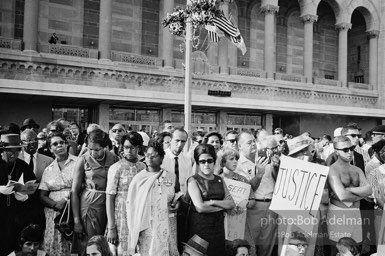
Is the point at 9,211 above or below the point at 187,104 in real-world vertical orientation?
below

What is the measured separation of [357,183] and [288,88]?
69.9 feet

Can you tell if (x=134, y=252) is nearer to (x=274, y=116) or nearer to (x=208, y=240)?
(x=208, y=240)

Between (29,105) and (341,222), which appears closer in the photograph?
A: (341,222)

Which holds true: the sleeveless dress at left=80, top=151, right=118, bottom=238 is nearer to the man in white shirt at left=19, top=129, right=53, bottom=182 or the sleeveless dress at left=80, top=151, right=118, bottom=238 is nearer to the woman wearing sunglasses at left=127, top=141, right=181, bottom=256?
the woman wearing sunglasses at left=127, top=141, right=181, bottom=256

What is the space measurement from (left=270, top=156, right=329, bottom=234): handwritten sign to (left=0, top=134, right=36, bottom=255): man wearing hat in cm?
343

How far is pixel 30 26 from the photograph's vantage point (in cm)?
1872

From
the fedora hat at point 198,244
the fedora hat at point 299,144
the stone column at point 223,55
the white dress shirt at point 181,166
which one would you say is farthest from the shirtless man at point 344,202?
the stone column at point 223,55

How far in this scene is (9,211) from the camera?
5.09 metres

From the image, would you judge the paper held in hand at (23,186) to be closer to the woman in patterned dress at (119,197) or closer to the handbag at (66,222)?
the handbag at (66,222)

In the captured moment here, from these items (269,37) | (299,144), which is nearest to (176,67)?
(269,37)

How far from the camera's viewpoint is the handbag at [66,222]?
203 inches

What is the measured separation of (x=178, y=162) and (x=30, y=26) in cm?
→ 1560

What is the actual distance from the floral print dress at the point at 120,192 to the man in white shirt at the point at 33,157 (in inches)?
71.6

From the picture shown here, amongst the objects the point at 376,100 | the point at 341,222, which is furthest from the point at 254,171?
the point at 376,100
